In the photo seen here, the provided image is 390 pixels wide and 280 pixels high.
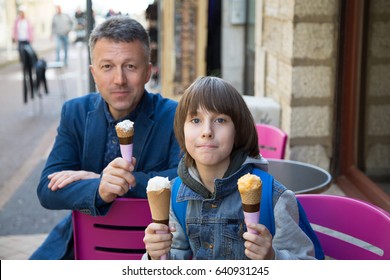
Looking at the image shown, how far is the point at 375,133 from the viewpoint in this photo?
17.0 ft

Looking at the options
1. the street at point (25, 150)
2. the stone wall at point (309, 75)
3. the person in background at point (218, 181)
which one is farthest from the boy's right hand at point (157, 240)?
the street at point (25, 150)

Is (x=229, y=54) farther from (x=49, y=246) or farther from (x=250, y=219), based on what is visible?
(x=250, y=219)

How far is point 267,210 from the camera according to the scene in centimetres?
192

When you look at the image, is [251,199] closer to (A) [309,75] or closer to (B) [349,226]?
(B) [349,226]

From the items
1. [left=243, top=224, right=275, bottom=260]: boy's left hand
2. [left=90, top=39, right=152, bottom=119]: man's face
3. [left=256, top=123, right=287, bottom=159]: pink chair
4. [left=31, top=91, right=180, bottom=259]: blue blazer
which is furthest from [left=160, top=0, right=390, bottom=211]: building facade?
[left=243, top=224, right=275, bottom=260]: boy's left hand

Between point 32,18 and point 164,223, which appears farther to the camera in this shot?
point 32,18

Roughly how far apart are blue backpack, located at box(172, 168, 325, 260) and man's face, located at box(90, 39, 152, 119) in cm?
67

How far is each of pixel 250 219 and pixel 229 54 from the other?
8257 millimetres

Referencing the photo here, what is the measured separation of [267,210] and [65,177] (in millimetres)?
963

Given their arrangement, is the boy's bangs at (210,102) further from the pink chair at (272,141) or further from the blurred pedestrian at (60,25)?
the blurred pedestrian at (60,25)

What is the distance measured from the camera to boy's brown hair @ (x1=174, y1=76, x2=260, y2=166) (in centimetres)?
194

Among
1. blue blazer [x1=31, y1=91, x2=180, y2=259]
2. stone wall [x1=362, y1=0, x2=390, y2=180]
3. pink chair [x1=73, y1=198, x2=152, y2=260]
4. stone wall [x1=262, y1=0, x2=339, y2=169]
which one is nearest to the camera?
pink chair [x1=73, y1=198, x2=152, y2=260]

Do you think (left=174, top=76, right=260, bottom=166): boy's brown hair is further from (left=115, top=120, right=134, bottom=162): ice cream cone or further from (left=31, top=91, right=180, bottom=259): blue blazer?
(left=31, top=91, right=180, bottom=259): blue blazer

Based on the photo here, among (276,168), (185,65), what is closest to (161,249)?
(276,168)
